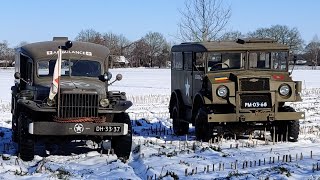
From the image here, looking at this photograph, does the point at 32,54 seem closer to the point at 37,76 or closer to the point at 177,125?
the point at 37,76

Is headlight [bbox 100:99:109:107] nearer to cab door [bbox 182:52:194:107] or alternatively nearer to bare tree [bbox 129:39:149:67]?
cab door [bbox 182:52:194:107]

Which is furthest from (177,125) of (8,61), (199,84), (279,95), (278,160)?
(8,61)

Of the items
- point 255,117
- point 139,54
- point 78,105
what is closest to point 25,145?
point 78,105

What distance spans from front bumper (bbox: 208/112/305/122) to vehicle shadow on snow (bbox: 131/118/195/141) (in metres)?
1.46

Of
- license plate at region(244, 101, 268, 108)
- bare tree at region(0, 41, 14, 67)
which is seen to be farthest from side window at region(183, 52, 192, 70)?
bare tree at region(0, 41, 14, 67)

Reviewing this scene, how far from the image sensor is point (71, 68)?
11695 millimetres

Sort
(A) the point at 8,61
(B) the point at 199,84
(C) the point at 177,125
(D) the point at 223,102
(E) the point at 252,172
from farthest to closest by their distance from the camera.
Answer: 1. (A) the point at 8,61
2. (C) the point at 177,125
3. (B) the point at 199,84
4. (D) the point at 223,102
5. (E) the point at 252,172

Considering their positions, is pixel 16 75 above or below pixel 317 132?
above

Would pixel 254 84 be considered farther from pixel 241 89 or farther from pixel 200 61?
pixel 200 61

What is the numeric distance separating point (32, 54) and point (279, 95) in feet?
17.9

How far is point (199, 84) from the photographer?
13.0m

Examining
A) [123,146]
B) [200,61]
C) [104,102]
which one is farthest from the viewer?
[200,61]

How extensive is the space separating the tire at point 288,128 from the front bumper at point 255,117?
0.71 feet

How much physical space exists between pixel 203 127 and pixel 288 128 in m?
1.91
